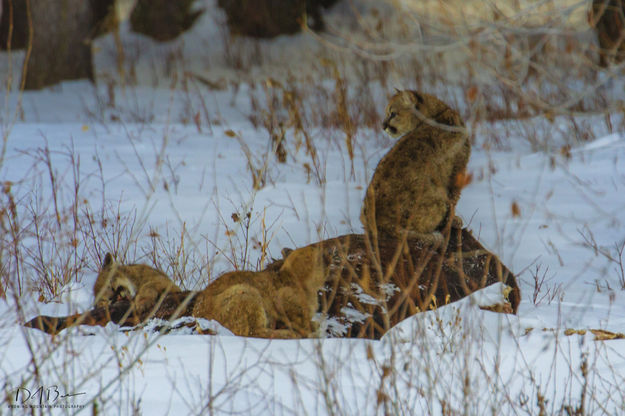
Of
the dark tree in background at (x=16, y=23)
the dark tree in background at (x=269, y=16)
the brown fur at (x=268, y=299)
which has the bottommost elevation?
the brown fur at (x=268, y=299)

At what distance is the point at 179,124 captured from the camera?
1073cm

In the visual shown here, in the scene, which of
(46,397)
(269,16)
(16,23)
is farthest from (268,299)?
(269,16)

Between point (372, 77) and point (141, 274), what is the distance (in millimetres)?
9441

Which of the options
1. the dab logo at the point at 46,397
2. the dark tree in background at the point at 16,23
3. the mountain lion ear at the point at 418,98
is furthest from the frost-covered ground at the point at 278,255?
the dark tree in background at the point at 16,23

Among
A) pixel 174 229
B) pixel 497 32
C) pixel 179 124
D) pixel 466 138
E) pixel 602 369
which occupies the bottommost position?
pixel 602 369

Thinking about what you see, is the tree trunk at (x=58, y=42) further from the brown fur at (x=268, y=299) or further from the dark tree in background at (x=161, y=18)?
the brown fur at (x=268, y=299)

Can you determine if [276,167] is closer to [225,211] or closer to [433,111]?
[225,211]

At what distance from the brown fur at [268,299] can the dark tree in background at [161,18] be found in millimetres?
15128

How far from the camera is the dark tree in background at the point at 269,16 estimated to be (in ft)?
56.4

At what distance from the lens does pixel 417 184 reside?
4.71m

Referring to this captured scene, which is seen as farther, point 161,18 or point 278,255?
point 161,18

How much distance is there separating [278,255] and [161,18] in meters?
13.7

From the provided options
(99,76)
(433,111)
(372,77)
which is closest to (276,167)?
(433,111)

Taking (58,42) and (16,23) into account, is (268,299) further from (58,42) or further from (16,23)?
(16,23)
